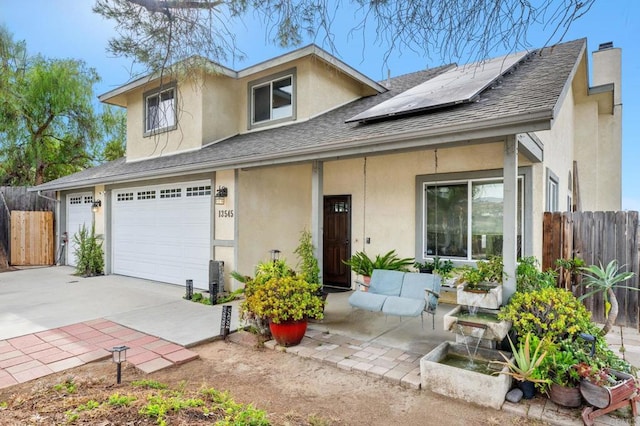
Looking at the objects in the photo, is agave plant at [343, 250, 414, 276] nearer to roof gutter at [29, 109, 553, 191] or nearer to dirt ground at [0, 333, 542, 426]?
roof gutter at [29, 109, 553, 191]

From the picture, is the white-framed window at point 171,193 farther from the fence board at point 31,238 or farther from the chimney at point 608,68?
the chimney at point 608,68

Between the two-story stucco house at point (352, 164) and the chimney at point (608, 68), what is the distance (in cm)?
4

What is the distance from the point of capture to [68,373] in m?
4.12

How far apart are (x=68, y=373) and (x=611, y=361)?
5.65 metres

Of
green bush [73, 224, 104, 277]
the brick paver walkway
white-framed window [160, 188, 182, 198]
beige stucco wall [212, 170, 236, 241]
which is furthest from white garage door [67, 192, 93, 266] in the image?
the brick paver walkway

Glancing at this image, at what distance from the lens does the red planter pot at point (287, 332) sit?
4910 mm

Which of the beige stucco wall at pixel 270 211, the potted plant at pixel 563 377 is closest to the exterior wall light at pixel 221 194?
the beige stucco wall at pixel 270 211

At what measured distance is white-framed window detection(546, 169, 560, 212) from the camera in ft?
23.2

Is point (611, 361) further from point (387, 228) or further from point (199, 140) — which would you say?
point (199, 140)

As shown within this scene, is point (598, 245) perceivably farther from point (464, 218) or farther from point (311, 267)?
point (311, 267)

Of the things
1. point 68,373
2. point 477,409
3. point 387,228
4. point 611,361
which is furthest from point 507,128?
point 68,373

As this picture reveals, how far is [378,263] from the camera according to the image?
24.8 ft

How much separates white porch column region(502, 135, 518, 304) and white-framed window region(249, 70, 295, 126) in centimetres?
600

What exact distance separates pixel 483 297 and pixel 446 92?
3.71 m
